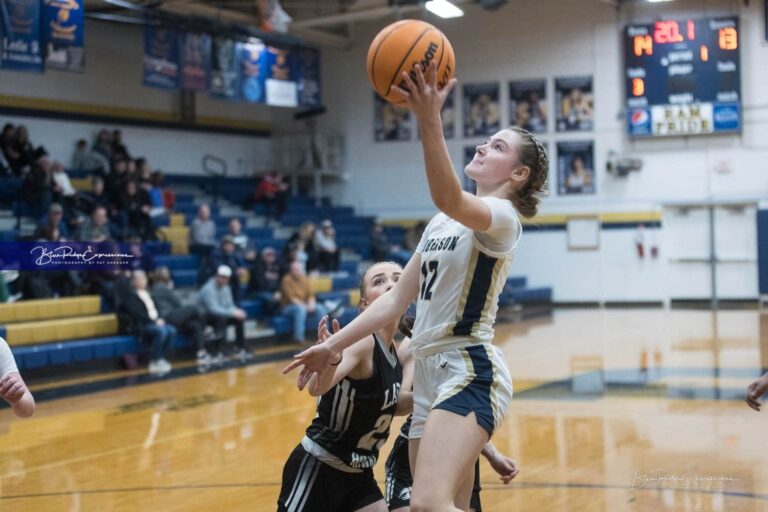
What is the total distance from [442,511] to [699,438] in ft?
17.0

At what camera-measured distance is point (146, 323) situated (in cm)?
1283

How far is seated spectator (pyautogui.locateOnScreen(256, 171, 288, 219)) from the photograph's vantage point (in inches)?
845

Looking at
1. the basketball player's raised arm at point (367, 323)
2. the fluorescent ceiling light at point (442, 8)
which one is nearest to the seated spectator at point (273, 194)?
the fluorescent ceiling light at point (442, 8)

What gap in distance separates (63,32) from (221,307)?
456 cm

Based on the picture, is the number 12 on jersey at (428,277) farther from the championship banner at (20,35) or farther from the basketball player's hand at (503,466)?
the championship banner at (20,35)

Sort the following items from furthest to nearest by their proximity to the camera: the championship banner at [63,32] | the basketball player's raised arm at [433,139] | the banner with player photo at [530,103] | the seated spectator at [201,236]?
1. the banner with player photo at [530,103]
2. the seated spectator at [201,236]
3. the championship banner at [63,32]
4. the basketball player's raised arm at [433,139]

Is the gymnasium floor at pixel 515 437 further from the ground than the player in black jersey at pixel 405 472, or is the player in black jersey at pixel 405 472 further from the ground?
the player in black jersey at pixel 405 472

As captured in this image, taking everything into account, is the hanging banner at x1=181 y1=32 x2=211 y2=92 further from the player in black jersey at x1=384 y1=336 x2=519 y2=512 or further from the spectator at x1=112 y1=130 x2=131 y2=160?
the player in black jersey at x1=384 y1=336 x2=519 y2=512

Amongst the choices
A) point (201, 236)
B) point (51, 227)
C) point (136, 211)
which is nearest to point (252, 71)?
point (201, 236)

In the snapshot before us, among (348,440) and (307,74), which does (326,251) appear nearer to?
(307,74)

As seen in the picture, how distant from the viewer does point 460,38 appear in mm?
22859

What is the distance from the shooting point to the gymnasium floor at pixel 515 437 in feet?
19.8

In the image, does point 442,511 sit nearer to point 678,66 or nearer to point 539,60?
point 678,66

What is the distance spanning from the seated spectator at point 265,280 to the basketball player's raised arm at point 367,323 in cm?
1264
